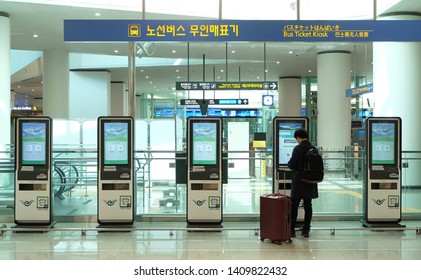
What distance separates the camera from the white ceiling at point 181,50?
11.8m

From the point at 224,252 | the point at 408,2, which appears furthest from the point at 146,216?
the point at 408,2

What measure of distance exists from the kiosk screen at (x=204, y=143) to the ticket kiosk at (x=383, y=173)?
234 centimetres

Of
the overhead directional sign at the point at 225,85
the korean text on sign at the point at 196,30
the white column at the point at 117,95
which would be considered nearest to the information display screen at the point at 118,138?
the korean text on sign at the point at 196,30

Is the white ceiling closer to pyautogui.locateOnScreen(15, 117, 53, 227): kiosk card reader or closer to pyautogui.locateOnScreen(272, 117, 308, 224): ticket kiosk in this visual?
pyautogui.locateOnScreen(15, 117, 53, 227): kiosk card reader

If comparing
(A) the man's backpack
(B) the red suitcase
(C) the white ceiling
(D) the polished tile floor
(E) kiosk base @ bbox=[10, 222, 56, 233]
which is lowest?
(D) the polished tile floor

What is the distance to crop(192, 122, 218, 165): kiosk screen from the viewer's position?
7355 mm

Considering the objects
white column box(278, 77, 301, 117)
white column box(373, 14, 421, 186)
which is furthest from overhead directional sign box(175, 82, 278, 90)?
white column box(278, 77, 301, 117)

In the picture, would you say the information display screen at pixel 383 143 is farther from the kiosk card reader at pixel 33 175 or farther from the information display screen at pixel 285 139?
the kiosk card reader at pixel 33 175

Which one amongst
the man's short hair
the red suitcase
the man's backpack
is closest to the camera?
the red suitcase

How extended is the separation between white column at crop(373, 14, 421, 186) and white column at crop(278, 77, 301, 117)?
13.7m

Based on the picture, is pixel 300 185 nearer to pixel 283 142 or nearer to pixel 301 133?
pixel 301 133

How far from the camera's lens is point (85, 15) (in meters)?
11.9

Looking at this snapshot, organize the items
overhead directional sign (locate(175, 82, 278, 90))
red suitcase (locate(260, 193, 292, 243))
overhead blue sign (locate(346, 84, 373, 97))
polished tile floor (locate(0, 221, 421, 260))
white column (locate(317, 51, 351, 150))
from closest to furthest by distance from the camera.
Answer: polished tile floor (locate(0, 221, 421, 260)), red suitcase (locate(260, 193, 292, 243)), overhead blue sign (locate(346, 84, 373, 97)), overhead directional sign (locate(175, 82, 278, 90)), white column (locate(317, 51, 351, 150))

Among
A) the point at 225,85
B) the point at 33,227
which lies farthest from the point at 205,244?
the point at 225,85
